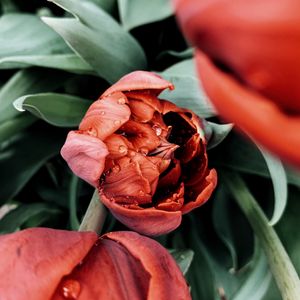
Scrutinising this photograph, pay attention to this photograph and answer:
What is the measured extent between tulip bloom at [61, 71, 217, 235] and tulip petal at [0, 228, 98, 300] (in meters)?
0.02

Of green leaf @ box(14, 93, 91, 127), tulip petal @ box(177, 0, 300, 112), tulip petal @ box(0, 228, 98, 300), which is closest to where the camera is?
tulip petal @ box(177, 0, 300, 112)

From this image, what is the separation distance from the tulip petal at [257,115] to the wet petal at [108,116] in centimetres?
14

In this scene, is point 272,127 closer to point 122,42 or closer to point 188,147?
point 188,147

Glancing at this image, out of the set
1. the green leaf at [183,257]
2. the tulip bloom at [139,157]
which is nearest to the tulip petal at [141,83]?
the tulip bloom at [139,157]

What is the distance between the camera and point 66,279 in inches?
9.0

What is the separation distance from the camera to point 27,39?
38 cm

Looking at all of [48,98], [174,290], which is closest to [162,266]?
[174,290]

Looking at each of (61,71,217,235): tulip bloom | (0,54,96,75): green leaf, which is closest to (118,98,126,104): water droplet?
(61,71,217,235): tulip bloom

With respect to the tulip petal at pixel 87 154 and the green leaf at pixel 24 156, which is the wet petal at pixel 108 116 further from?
the green leaf at pixel 24 156

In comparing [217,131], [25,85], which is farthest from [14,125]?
[217,131]

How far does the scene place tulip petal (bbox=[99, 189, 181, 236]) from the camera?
25 centimetres

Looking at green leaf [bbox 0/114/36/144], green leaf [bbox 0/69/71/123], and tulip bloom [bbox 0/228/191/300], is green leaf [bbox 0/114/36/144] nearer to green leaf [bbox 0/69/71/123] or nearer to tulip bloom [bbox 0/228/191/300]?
green leaf [bbox 0/69/71/123]

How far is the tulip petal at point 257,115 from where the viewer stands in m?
0.10

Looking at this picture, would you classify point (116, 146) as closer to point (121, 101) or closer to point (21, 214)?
point (121, 101)
